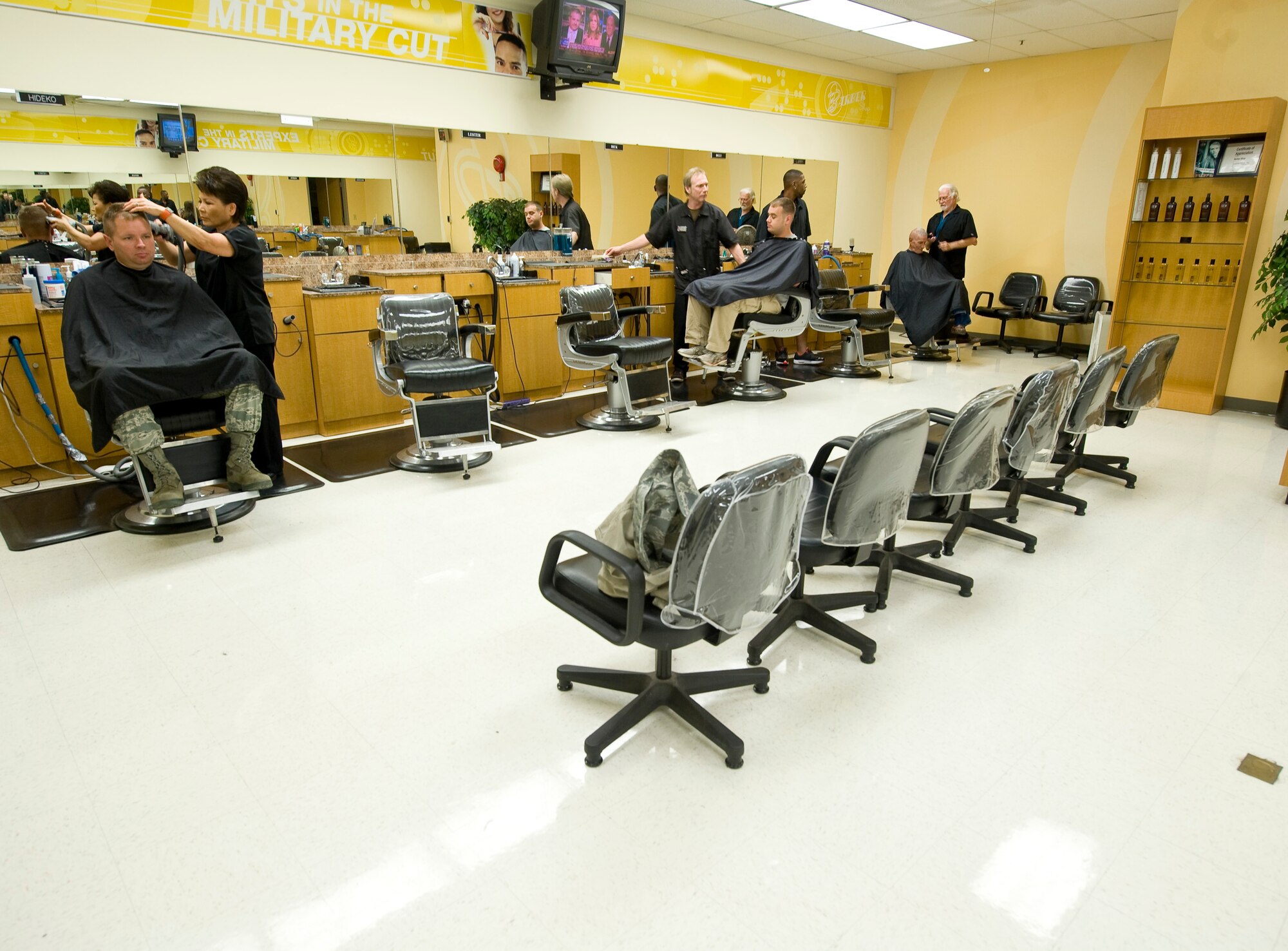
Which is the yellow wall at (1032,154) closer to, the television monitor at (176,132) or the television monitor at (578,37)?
the television monitor at (578,37)

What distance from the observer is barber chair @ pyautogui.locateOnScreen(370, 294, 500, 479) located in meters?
3.89

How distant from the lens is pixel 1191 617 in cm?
264

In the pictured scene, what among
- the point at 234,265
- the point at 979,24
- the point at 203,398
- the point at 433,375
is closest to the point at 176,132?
the point at 234,265

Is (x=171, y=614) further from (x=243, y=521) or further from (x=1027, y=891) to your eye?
(x=1027, y=891)

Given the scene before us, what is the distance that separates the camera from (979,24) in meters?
6.26

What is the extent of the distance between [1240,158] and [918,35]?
277 cm

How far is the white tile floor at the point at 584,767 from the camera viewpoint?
1480mm

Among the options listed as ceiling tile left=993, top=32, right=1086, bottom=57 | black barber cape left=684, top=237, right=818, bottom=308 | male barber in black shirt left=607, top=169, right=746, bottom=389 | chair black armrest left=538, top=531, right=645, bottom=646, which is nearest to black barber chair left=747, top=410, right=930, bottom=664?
chair black armrest left=538, top=531, right=645, bottom=646

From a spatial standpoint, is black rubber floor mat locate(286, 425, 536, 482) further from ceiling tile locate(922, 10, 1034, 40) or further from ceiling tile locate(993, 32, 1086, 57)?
ceiling tile locate(993, 32, 1086, 57)

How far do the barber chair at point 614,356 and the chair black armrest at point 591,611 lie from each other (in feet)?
9.41

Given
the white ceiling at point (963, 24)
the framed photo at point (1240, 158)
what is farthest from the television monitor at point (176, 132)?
the framed photo at point (1240, 158)

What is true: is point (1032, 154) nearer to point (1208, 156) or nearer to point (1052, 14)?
point (1052, 14)

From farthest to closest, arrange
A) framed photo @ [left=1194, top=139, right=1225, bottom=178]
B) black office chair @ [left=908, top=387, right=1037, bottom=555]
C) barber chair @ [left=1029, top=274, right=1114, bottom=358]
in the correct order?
barber chair @ [left=1029, top=274, right=1114, bottom=358]
framed photo @ [left=1194, top=139, right=1225, bottom=178]
black office chair @ [left=908, top=387, right=1037, bottom=555]

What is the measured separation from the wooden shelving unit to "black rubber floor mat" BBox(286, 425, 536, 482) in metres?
4.72
